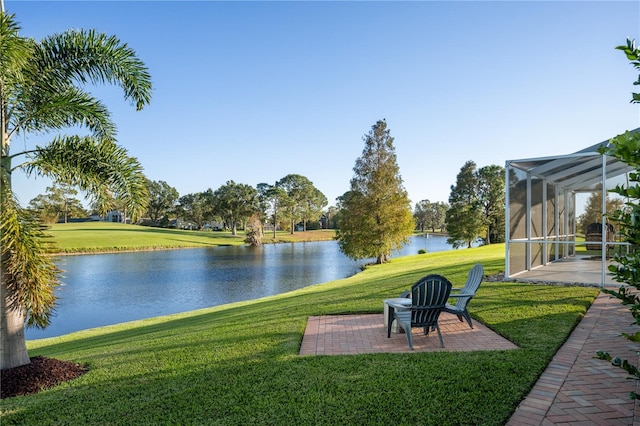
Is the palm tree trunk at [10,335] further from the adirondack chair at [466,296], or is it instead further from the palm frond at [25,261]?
the adirondack chair at [466,296]

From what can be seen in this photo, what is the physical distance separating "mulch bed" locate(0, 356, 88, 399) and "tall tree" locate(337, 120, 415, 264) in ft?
76.1

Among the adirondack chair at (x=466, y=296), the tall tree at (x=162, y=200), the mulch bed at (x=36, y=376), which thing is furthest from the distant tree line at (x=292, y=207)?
the mulch bed at (x=36, y=376)

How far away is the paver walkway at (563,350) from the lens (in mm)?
3292

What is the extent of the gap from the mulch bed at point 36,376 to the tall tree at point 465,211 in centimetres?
3778

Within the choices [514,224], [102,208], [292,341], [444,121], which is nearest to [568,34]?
[514,224]

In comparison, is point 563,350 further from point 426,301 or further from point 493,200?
point 493,200

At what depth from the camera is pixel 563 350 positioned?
4.91 meters

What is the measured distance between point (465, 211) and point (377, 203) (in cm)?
1573

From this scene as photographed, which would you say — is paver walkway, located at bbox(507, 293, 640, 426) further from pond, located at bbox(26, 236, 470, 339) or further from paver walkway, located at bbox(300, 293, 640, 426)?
pond, located at bbox(26, 236, 470, 339)

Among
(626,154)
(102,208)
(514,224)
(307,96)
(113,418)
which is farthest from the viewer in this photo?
(307,96)

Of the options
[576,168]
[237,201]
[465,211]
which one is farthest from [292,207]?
[576,168]

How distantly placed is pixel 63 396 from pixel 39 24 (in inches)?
218

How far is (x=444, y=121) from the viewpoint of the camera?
17141 millimetres

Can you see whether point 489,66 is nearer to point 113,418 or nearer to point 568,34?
point 568,34
